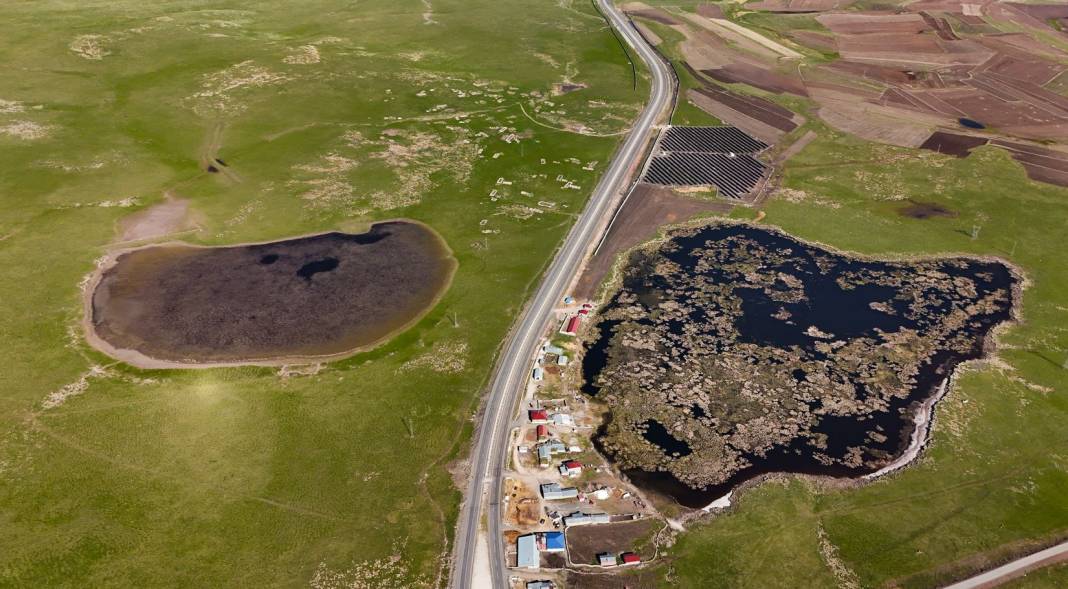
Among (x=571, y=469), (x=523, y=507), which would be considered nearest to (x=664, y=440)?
(x=571, y=469)

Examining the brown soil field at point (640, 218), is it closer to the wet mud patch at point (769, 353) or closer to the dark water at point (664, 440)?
the wet mud patch at point (769, 353)

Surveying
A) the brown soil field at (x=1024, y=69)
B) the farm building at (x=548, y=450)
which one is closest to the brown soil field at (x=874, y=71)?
the brown soil field at (x=1024, y=69)

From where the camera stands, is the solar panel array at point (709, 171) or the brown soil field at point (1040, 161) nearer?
the solar panel array at point (709, 171)

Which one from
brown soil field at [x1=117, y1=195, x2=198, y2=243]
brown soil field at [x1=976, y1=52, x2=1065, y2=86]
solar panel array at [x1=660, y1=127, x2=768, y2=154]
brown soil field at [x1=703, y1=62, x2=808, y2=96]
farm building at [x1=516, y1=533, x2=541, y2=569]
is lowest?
farm building at [x1=516, y1=533, x2=541, y2=569]

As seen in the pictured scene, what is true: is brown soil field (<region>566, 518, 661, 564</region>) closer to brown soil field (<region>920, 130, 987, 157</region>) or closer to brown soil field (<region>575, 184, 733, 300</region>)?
brown soil field (<region>575, 184, 733, 300</region>)

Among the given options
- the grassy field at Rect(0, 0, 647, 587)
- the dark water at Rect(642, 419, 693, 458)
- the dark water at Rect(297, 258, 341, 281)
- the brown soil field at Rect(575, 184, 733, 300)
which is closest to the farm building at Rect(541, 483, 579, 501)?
the grassy field at Rect(0, 0, 647, 587)
